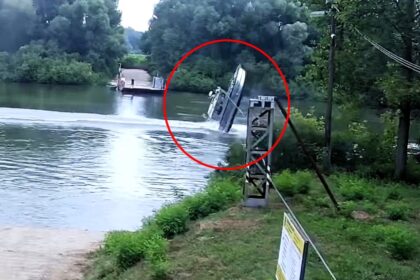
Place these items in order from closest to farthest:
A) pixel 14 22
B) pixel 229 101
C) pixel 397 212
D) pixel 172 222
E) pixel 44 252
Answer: pixel 172 222 < pixel 397 212 < pixel 44 252 < pixel 229 101 < pixel 14 22

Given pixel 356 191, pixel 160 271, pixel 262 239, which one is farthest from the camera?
pixel 356 191

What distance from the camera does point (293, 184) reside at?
11539mm

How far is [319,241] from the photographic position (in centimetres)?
794

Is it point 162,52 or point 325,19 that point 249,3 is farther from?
point 325,19

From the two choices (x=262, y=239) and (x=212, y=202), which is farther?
(x=212, y=202)

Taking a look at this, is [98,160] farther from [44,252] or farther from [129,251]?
[129,251]

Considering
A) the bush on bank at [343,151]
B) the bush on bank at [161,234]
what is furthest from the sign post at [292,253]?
the bush on bank at [343,151]

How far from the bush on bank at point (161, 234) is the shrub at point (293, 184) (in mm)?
845

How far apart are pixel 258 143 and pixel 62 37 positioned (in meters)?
53.7

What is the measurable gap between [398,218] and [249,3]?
37800mm

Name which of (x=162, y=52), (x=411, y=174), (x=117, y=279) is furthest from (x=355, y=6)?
(x=162, y=52)

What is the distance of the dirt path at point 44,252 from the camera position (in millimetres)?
8684

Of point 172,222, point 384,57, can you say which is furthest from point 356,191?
point 384,57

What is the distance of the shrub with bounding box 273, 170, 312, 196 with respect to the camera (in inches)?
451
